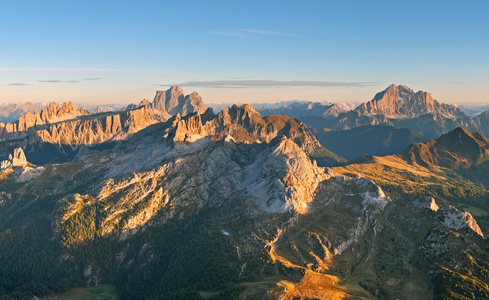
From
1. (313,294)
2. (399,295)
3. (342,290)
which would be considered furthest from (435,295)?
(313,294)

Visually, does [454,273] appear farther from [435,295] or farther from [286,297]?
[286,297]

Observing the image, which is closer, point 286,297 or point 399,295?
point 286,297

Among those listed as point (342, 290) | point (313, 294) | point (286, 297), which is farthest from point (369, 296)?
point (286, 297)

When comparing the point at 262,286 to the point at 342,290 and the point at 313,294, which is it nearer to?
the point at 313,294

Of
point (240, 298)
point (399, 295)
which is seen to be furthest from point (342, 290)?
point (240, 298)

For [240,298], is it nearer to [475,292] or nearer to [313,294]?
[313,294]

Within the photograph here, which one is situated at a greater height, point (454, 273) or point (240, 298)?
point (454, 273)

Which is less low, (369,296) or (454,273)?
(454,273)

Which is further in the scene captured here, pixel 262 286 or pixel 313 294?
pixel 262 286
